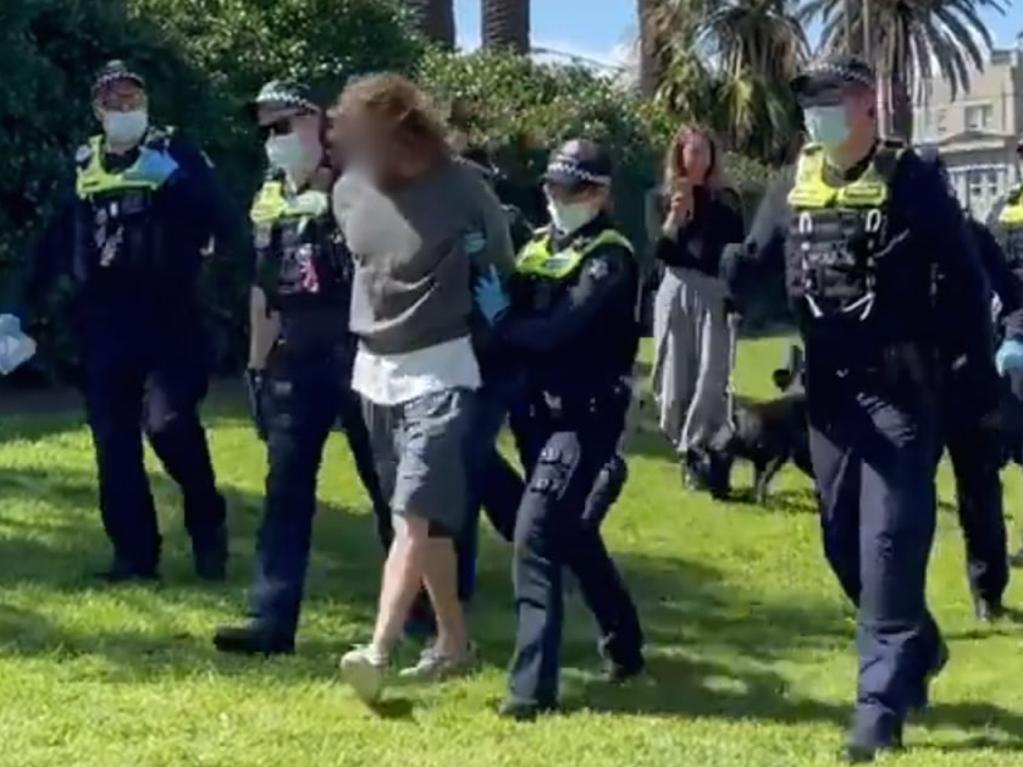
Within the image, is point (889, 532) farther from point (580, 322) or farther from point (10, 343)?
point (10, 343)

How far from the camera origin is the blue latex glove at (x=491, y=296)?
7.04m

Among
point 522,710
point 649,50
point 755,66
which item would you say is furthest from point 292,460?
point 755,66

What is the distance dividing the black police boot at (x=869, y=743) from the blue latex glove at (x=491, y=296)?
163cm

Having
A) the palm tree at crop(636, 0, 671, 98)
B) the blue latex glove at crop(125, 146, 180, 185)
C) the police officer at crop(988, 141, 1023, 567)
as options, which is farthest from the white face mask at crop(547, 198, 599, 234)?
the palm tree at crop(636, 0, 671, 98)

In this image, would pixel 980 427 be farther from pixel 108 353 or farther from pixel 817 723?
pixel 108 353

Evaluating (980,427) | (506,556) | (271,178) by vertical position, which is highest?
(271,178)

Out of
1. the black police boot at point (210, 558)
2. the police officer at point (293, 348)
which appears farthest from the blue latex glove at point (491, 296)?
the black police boot at point (210, 558)

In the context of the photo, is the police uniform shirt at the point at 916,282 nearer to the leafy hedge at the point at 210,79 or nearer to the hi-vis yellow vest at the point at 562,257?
the hi-vis yellow vest at the point at 562,257

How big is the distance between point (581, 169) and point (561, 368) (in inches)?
23.4

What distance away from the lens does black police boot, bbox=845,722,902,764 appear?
637cm

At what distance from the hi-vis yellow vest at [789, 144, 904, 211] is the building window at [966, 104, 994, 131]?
6464cm

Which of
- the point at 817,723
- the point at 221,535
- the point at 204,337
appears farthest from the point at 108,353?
the point at 817,723

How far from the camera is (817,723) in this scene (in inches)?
277

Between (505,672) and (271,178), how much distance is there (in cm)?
185
